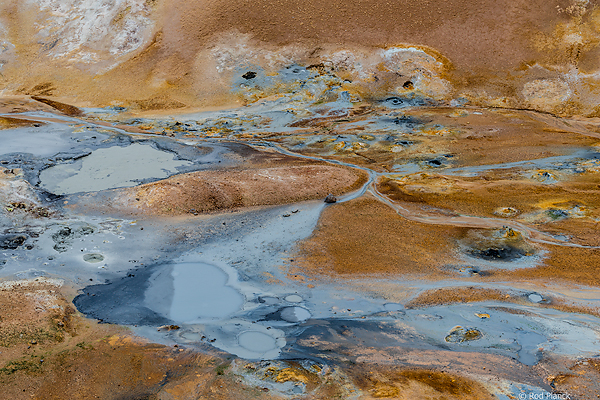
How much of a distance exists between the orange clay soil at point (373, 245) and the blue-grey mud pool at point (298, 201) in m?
0.09

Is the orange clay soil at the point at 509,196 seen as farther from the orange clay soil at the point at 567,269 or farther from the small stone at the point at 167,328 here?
the small stone at the point at 167,328

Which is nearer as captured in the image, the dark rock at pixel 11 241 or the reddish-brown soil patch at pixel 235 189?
the dark rock at pixel 11 241

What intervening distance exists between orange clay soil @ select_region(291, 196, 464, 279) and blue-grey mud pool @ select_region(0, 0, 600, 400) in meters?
0.09

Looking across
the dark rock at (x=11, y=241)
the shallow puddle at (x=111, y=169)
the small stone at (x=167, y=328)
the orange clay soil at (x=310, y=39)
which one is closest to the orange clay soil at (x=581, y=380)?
the small stone at (x=167, y=328)

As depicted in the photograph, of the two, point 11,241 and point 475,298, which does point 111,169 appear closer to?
point 11,241

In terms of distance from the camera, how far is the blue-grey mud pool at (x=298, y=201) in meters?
10.9

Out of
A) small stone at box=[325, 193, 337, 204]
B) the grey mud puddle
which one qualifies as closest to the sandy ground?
small stone at box=[325, 193, 337, 204]

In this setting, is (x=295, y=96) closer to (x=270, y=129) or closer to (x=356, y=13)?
(x=270, y=129)

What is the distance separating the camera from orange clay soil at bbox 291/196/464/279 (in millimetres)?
15469

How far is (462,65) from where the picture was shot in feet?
109

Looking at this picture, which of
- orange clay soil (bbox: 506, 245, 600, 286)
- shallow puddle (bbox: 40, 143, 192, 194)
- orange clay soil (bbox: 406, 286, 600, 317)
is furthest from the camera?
shallow puddle (bbox: 40, 143, 192, 194)

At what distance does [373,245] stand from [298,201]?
4.47 meters

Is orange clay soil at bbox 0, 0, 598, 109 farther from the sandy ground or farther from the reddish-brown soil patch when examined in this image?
the reddish-brown soil patch

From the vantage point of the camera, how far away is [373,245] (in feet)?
55.3
